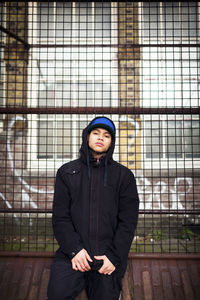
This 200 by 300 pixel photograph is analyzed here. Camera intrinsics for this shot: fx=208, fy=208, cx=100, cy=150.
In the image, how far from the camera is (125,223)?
5.43ft

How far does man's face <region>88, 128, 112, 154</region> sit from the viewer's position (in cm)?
170

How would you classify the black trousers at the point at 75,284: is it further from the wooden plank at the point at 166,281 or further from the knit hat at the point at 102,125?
the knit hat at the point at 102,125

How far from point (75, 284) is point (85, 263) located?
0.21 metres

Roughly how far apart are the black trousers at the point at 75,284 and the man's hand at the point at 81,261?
0.09 m

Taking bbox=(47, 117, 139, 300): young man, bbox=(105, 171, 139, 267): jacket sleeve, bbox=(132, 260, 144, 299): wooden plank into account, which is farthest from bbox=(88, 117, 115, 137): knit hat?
bbox=(132, 260, 144, 299): wooden plank

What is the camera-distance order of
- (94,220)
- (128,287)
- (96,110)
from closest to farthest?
(94,220) → (128,287) → (96,110)

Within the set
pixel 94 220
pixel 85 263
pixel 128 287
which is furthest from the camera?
pixel 128 287

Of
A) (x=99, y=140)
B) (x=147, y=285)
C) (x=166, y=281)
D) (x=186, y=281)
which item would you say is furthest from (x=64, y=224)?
(x=186, y=281)

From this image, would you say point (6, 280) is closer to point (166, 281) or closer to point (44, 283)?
point (44, 283)

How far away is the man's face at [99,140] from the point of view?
1.70 m

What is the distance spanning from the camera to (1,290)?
208 cm

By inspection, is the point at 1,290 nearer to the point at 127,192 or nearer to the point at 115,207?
the point at 115,207

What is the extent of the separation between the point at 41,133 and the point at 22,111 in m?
2.64

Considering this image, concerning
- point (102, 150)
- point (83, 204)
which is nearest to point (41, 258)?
point (83, 204)
